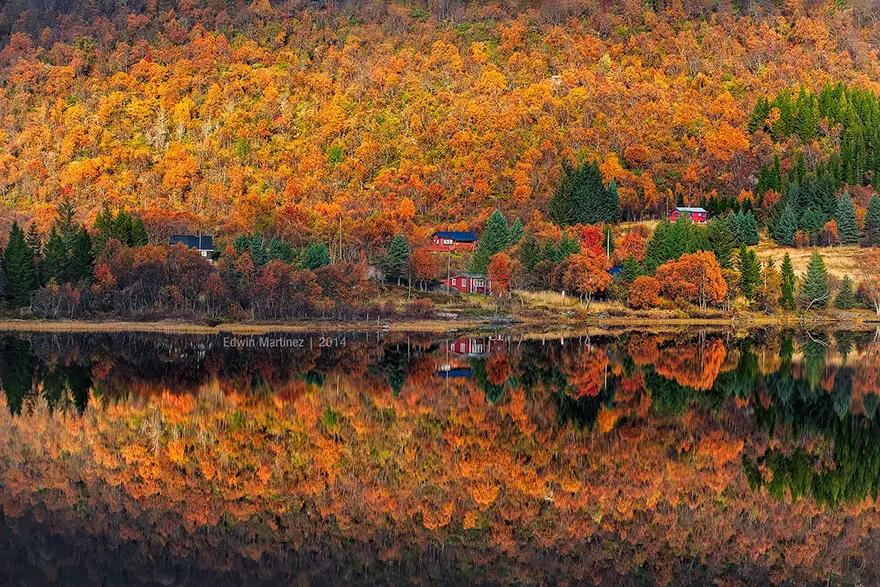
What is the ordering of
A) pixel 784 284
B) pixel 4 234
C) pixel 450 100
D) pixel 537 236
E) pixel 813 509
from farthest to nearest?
pixel 450 100 < pixel 4 234 < pixel 537 236 < pixel 784 284 < pixel 813 509

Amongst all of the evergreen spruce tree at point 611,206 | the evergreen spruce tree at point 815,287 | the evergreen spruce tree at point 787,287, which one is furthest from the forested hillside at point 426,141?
the evergreen spruce tree at point 815,287

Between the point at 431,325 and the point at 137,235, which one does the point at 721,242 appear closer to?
the point at 431,325

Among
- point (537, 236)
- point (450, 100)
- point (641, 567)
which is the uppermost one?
point (450, 100)

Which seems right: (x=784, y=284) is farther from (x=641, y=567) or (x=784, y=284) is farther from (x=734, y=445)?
(x=641, y=567)

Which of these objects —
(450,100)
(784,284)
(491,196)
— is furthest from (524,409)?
(450,100)

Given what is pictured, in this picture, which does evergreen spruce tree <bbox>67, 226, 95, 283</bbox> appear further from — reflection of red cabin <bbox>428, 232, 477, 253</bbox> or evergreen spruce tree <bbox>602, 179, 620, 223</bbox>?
evergreen spruce tree <bbox>602, 179, 620, 223</bbox>
